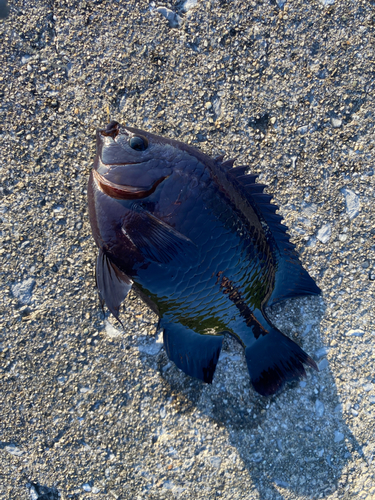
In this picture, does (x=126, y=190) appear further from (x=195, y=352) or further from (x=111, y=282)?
(x=195, y=352)

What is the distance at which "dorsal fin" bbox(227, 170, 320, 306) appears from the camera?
78.1 inches

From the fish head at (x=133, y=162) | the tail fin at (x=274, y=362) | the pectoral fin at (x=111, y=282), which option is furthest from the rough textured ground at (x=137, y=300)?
the fish head at (x=133, y=162)

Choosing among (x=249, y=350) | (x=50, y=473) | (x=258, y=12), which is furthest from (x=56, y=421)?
(x=258, y=12)

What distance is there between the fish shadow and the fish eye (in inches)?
52.1

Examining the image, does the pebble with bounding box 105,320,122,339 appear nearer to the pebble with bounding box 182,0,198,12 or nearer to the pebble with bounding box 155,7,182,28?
the pebble with bounding box 155,7,182,28

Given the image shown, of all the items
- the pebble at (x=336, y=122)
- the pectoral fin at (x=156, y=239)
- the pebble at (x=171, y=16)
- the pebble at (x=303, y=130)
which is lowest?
the pectoral fin at (x=156, y=239)

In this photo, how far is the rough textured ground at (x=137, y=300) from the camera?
7.16ft

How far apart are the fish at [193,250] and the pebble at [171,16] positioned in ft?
3.16

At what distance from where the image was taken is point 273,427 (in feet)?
7.23

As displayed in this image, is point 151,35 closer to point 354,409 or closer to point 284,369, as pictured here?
point 284,369

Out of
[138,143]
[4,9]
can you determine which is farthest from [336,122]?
[4,9]

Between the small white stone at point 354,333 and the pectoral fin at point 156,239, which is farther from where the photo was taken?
the small white stone at point 354,333

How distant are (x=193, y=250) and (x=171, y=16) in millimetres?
1659

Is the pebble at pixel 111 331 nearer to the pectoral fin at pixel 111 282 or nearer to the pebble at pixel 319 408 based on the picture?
the pectoral fin at pixel 111 282
